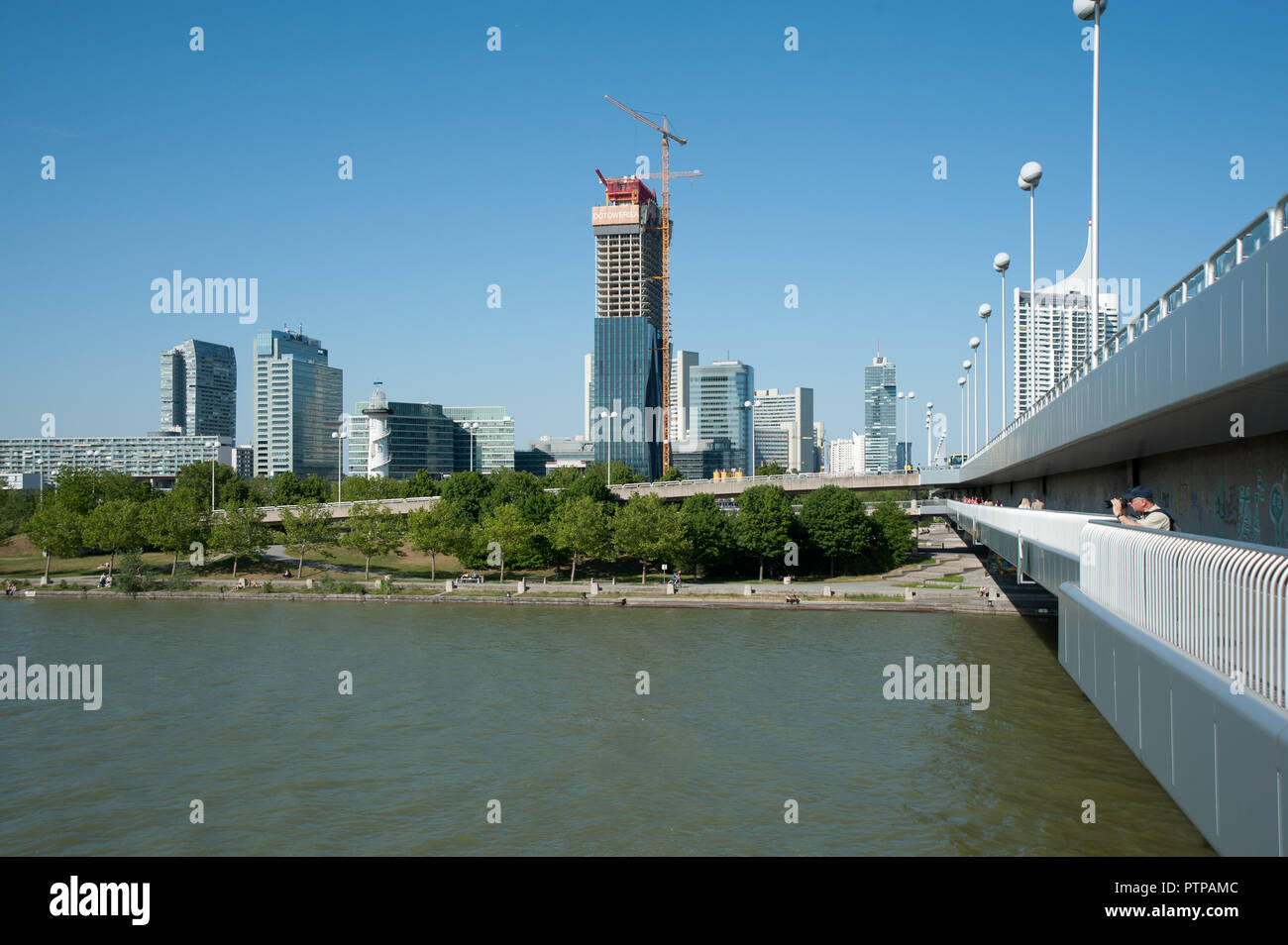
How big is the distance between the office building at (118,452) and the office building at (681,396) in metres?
80.2

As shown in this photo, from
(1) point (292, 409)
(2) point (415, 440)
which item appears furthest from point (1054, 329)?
(1) point (292, 409)

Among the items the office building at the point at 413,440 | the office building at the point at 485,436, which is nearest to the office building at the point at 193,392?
the office building at the point at 413,440

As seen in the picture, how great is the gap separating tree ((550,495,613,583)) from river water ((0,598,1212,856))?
1685 centimetres

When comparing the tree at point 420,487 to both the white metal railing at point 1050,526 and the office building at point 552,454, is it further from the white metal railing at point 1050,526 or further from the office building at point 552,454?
the office building at point 552,454

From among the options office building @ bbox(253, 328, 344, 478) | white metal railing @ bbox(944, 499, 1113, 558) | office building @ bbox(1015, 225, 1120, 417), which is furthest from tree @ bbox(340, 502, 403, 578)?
office building @ bbox(253, 328, 344, 478)

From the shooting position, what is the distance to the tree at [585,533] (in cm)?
4378

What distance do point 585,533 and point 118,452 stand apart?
135 m

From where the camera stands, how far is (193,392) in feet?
541

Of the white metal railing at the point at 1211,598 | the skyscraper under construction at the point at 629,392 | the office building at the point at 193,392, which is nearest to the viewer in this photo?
the white metal railing at the point at 1211,598

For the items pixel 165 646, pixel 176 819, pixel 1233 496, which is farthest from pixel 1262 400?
pixel 165 646

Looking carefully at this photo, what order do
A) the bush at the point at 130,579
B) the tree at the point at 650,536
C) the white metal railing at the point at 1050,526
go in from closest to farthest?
the white metal railing at the point at 1050,526 → the bush at the point at 130,579 → the tree at the point at 650,536

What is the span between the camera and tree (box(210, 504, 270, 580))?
45062 mm

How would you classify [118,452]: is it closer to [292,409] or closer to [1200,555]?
[292,409]

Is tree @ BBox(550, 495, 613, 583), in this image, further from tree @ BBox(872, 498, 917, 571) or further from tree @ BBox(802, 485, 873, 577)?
tree @ BBox(872, 498, 917, 571)
